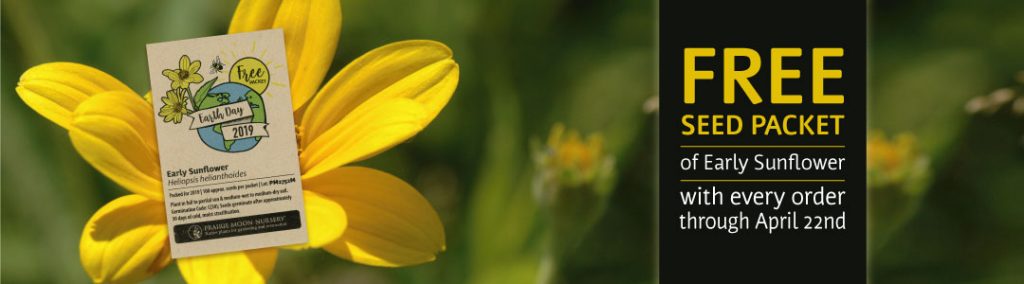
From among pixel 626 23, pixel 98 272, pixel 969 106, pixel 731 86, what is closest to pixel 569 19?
pixel 626 23

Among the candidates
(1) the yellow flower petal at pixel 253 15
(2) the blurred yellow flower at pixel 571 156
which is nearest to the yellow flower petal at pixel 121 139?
(1) the yellow flower petal at pixel 253 15

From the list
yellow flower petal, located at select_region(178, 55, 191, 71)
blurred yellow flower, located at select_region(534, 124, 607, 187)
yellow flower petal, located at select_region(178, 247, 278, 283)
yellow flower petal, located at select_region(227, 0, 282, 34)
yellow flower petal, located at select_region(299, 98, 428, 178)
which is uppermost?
yellow flower petal, located at select_region(227, 0, 282, 34)

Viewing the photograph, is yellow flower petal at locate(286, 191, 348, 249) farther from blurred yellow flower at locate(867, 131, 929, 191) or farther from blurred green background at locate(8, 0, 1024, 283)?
blurred yellow flower at locate(867, 131, 929, 191)

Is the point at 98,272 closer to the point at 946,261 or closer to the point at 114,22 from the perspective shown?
the point at 114,22

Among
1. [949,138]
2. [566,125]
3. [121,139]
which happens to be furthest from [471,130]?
[949,138]

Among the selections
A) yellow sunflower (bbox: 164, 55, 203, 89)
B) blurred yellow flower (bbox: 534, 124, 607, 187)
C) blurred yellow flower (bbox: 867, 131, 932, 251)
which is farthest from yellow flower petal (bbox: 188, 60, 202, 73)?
blurred yellow flower (bbox: 867, 131, 932, 251)

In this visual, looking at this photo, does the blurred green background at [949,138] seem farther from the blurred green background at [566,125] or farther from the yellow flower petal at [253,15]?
the yellow flower petal at [253,15]
